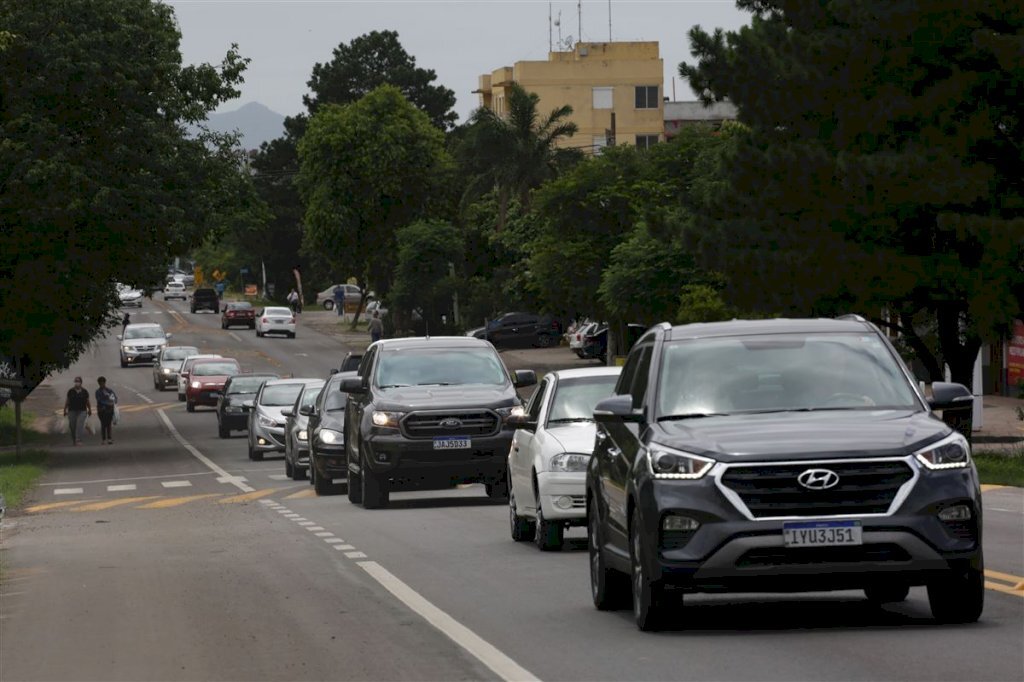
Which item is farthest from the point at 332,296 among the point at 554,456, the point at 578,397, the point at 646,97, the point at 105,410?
the point at 554,456

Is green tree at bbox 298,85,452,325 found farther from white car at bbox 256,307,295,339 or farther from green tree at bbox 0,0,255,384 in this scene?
green tree at bbox 0,0,255,384

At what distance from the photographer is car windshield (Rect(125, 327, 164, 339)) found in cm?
9046

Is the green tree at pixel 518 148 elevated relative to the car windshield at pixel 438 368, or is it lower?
elevated

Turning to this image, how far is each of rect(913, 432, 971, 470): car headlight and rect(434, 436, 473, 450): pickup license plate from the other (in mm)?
13935

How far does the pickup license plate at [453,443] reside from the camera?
80.6ft

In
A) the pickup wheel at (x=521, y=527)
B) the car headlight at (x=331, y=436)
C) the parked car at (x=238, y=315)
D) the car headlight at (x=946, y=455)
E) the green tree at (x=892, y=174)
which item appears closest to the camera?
the car headlight at (x=946, y=455)

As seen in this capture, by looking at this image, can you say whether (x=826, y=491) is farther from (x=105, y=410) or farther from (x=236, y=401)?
(x=236, y=401)

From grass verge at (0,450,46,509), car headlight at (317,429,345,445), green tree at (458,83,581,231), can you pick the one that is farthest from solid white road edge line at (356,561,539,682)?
green tree at (458,83,581,231)

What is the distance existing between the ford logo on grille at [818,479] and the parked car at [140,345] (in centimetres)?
7991

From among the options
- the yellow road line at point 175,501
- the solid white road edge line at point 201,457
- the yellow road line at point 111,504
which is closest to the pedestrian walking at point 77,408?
the solid white road edge line at point 201,457

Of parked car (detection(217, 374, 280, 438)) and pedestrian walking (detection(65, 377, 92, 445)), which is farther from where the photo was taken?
parked car (detection(217, 374, 280, 438))

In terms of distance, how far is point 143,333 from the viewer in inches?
3575

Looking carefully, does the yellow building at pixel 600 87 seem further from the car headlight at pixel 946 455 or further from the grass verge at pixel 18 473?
the car headlight at pixel 946 455

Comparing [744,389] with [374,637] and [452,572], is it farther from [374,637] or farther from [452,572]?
[452,572]
